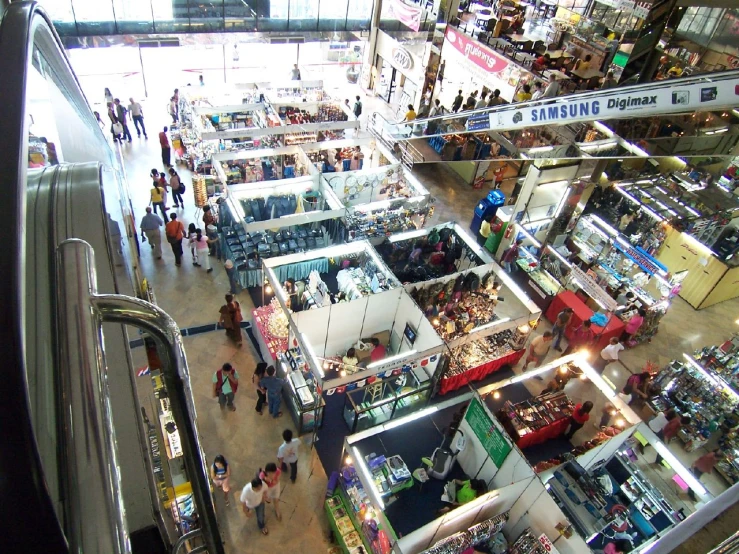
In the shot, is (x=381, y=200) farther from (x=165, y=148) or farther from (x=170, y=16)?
(x=170, y=16)

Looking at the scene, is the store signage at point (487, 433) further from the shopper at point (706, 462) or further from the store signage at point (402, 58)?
the store signage at point (402, 58)

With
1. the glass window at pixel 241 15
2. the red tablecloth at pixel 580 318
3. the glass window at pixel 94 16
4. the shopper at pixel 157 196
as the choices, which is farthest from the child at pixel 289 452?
the glass window at pixel 241 15

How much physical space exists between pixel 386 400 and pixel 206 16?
45.0ft

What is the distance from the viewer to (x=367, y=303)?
8.48 m

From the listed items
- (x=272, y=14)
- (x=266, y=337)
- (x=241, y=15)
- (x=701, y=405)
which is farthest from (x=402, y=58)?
(x=701, y=405)

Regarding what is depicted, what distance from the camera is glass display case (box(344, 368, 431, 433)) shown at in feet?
25.5

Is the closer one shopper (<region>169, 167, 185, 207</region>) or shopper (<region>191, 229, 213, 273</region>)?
shopper (<region>191, 229, 213, 273</region>)

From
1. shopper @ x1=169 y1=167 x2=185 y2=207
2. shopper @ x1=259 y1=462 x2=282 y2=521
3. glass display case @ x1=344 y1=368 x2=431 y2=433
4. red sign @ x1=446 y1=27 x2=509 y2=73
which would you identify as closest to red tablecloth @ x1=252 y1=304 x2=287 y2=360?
glass display case @ x1=344 y1=368 x2=431 y2=433

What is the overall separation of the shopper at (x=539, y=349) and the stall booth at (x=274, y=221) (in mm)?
4614

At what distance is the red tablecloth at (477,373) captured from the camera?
341 inches

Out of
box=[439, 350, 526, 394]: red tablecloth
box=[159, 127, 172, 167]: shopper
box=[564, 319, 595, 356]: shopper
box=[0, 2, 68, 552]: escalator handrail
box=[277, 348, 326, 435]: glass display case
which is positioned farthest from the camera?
box=[159, 127, 172, 167]: shopper

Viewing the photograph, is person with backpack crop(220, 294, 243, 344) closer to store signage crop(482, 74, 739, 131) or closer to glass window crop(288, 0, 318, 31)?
store signage crop(482, 74, 739, 131)

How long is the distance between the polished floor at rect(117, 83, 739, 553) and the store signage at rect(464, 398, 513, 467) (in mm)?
2350

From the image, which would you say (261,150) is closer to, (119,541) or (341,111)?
(341,111)
